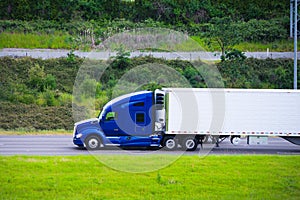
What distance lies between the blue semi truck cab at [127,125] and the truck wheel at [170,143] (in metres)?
0.33

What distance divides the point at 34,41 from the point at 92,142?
26469 mm

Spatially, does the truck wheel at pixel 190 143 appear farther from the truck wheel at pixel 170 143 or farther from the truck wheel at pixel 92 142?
the truck wheel at pixel 92 142

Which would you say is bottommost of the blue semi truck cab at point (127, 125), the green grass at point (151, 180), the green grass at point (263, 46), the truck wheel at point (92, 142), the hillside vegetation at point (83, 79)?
the green grass at point (151, 180)

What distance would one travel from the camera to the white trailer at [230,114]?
79.9ft

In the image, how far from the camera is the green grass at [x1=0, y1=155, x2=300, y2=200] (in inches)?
587

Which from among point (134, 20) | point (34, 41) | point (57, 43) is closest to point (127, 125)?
point (57, 43)

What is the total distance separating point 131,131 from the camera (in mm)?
24656

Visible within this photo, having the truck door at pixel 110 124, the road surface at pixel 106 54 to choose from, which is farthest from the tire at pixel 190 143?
the road surface at pixel 106 54

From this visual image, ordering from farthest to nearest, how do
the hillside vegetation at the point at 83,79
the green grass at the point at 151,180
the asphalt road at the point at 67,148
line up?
1. the hillside vegetation at the point at 83,79
2. the asphalt road at the point at 67,148
3. the green grass at the point at 151,180

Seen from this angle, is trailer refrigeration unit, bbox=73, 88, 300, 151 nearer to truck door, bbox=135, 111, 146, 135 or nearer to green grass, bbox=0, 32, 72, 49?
truck door, bbox=135, 111, 146, 135

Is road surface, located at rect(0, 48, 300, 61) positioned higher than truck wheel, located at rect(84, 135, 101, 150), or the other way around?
road surface, located at rect(0, 48, 300, 61)

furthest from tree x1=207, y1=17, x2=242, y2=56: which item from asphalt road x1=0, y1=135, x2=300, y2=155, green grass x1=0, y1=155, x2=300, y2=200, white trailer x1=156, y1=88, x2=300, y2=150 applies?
green grass x1=0, y1=155, x2=300, y2=200

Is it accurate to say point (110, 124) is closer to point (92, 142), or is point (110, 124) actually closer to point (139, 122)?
point (92, 142)

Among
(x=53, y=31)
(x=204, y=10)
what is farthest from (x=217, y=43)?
(x=53, y=31)
